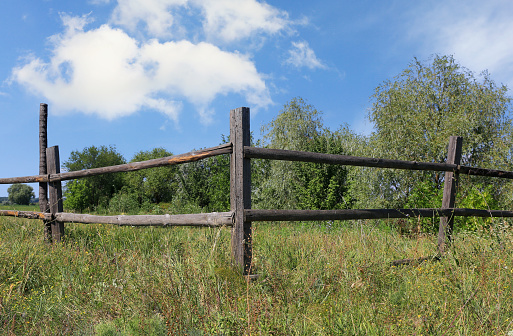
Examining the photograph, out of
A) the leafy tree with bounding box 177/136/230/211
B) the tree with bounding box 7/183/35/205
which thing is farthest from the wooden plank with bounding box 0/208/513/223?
the tree with bounding box 7/183/35/205

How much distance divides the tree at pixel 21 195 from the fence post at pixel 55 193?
68753 millimetres

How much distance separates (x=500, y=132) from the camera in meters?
11.7

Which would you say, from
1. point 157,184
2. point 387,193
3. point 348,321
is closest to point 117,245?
point 348,321

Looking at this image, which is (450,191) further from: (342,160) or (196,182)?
(196,182)

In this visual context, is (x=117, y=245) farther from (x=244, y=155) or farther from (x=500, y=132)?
(x=500, y=132)

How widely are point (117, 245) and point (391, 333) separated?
4.54m

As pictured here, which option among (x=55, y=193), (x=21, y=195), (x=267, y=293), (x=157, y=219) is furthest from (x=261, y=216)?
(x=21, y=195)

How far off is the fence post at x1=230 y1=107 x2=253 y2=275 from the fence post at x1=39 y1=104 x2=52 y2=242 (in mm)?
4431

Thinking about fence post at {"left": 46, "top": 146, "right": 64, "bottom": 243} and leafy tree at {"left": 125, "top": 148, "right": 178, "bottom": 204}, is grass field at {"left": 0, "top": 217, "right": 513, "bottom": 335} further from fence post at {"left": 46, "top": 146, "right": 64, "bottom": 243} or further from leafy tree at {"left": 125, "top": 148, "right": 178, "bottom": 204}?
leafy tree at {"left": 125, "top": 148, "right": 178, "bottom": 204}

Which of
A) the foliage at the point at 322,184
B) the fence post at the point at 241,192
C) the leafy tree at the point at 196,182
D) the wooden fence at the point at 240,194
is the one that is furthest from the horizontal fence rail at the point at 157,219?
the leafy tree at the point at 196,182

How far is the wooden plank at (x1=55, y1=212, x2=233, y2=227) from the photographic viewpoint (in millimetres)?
3838

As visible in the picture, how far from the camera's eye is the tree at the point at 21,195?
64.2 m

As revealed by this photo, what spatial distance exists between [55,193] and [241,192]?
4.32m

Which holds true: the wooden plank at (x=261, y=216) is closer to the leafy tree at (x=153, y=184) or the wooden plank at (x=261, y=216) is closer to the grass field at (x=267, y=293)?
the grass field at (x=267, y=293)
